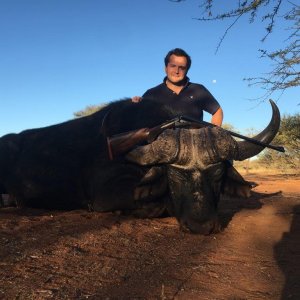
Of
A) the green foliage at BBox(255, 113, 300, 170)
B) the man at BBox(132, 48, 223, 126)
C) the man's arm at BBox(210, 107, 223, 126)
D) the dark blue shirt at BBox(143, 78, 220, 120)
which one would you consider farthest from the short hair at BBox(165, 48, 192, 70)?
the green foliage at BBox(255, 113, 300, 170)

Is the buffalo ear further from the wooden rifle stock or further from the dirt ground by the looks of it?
the wooden rifle stock

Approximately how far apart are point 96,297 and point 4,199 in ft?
15.9

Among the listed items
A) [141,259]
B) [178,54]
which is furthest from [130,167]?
[141,259]

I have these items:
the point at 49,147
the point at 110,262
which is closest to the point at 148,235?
the point at 110,262

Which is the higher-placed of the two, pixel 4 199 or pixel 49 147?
pixel 49 147

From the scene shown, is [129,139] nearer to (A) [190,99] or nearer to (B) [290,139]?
(A) [190,99]

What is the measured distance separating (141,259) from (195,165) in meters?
1.41

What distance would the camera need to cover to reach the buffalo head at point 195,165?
4.39 m

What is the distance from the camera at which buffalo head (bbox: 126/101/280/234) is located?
4391 mm

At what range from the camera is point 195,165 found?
4.50m

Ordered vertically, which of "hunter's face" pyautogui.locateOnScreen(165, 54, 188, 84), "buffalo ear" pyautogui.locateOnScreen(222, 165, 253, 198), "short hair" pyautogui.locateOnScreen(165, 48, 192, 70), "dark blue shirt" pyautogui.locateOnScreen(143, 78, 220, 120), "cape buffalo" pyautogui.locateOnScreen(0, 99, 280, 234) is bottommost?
"buffalo ear" pyautogui.locateOnScreen(222, 165, 253, 198)

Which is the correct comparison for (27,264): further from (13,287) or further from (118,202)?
(118,202)

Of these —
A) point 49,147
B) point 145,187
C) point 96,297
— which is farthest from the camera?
point 49,147

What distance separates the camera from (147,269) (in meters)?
3.16
